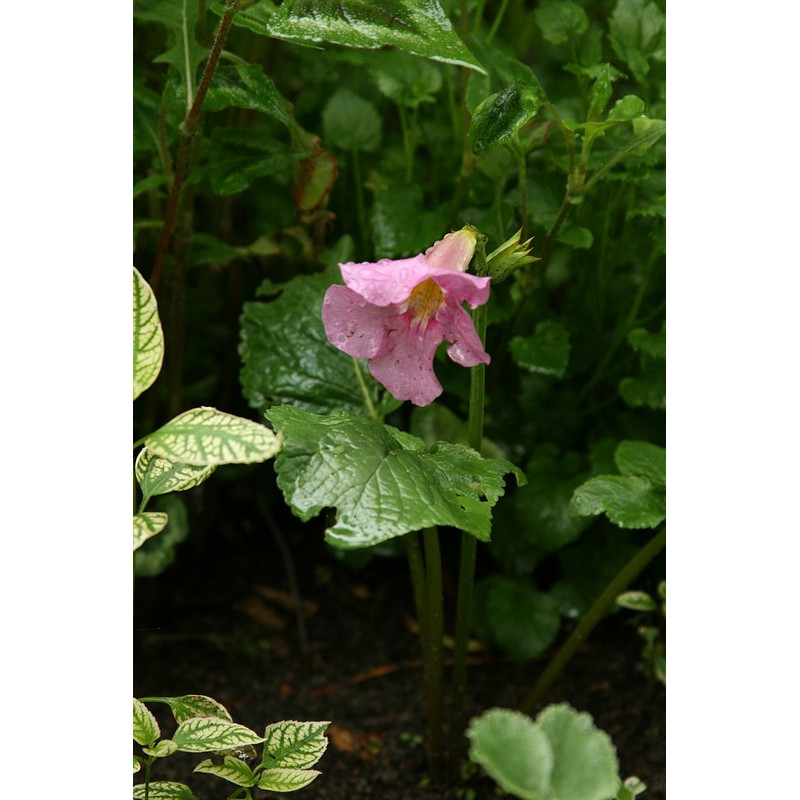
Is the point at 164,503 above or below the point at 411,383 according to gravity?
below

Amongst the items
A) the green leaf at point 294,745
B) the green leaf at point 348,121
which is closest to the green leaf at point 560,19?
the green leaf at point 348,121

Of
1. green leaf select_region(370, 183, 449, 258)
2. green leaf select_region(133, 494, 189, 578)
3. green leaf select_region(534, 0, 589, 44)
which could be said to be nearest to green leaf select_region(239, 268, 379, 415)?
green leaf select_region(370, 183, 449, 258)

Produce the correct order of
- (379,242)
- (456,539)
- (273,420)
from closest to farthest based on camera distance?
1. (273,420)
2. (379,242)
3. (456,539)

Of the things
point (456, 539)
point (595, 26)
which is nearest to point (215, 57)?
point (456, 539)

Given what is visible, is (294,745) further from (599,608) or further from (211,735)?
(599,608)

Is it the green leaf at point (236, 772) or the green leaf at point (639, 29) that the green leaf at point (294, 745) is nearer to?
the green leaf at point (236, 772)

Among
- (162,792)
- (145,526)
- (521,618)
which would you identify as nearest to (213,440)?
(145,526)

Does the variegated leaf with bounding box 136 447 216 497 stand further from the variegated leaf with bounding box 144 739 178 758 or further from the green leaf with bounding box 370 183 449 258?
the green leaf with bounding box 370 183 449 258

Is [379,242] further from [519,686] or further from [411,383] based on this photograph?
[519,686]
